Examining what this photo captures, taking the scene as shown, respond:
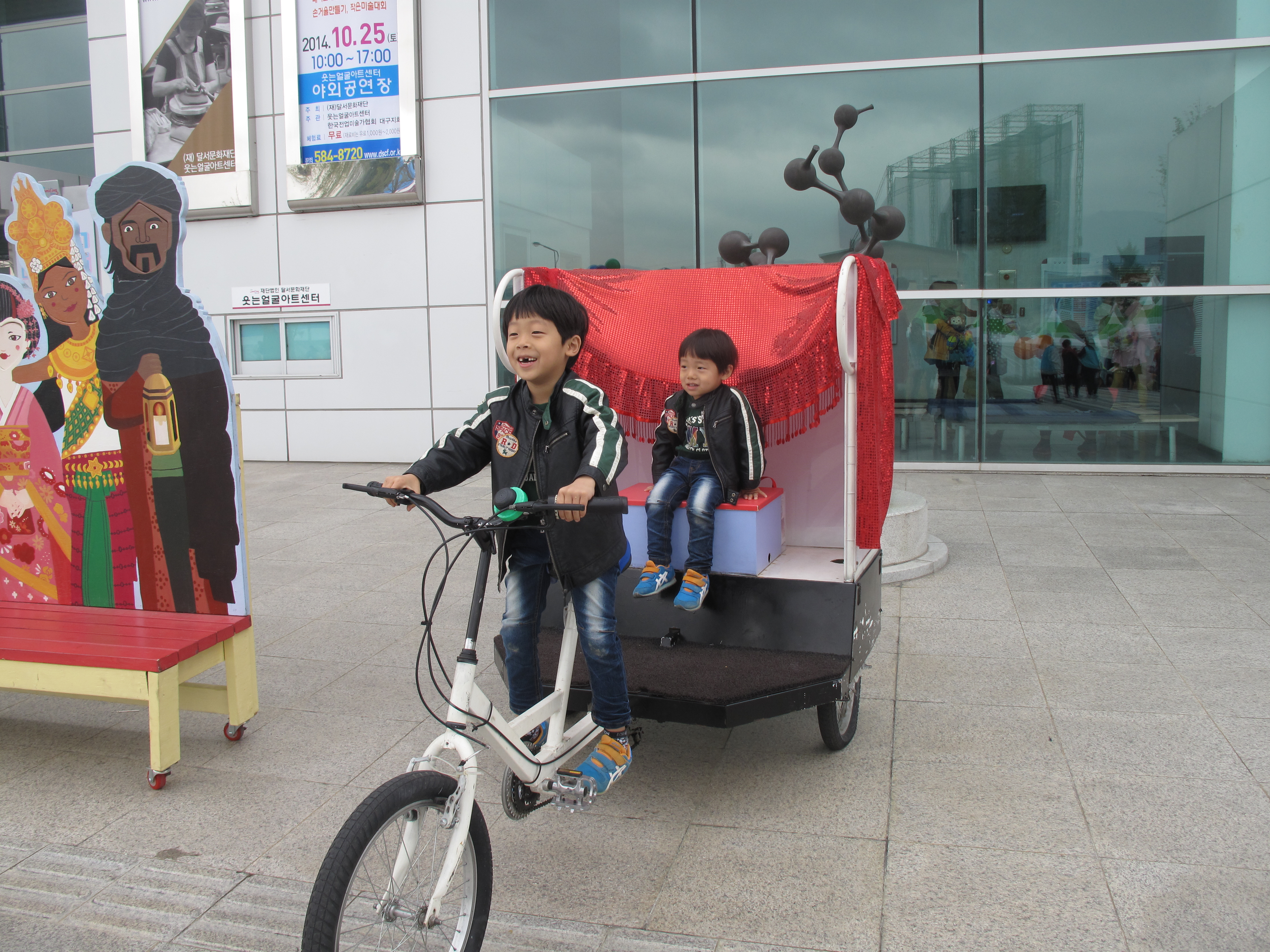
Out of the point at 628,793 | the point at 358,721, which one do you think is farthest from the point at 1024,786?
the point at 358,721

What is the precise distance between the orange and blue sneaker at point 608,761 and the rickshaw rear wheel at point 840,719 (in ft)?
2.55

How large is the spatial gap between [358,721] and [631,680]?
1.44m

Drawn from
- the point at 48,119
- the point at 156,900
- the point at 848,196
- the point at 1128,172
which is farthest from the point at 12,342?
the point at 48,119

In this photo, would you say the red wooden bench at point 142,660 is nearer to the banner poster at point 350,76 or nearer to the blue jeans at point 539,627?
the blue jeans at point 539,627

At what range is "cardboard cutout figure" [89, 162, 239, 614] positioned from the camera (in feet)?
13.0

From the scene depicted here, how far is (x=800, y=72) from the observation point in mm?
11250

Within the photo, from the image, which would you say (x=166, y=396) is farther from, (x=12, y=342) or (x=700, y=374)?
(x=700, y=374)

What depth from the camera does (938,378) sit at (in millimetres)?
11320

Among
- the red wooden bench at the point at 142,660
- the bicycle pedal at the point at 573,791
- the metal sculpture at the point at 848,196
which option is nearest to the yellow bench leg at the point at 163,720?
the red wooden bench at the point at 142,660

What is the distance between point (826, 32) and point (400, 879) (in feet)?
36.3

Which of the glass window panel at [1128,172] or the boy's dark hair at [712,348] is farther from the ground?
the glass window panel at [1128,172]

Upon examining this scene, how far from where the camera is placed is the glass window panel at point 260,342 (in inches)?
503

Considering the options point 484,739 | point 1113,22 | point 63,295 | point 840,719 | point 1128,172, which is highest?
point 1113,22

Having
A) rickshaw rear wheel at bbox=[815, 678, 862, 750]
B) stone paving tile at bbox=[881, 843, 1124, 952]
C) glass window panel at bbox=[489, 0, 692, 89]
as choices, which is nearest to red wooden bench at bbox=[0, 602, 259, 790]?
rickshaw rear wheel at bbox=[815, 678, 862, 750]
